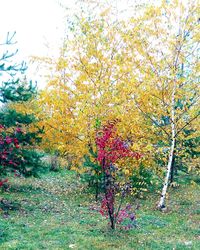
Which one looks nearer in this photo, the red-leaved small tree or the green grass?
the green grass

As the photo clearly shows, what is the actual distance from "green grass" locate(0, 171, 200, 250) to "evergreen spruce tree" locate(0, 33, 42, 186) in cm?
130

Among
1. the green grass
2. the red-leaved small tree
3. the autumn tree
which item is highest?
the autumn tree

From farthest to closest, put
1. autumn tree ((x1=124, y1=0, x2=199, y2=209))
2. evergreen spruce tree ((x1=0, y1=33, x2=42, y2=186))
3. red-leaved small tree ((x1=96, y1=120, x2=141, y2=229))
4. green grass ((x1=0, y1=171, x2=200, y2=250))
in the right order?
autumn tree ((x1=124, y1=0, x2=199, y2=209)) → evergreen spruce tree ((x1=0, y1=33, x2=42, y2=186)) → red-leaved small tree ((x1=96, y1=120, x2=141, y2=229)) → green grass ((x1=0, y1=171, x2=200, y2=250))

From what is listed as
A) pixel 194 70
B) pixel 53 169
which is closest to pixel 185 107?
pixel 194 70

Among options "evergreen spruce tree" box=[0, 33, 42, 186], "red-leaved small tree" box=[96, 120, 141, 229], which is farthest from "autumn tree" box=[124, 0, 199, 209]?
"evergreen spruce tree" box=[0, 33, 42, 186]

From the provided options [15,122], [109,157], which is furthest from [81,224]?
[15,122]

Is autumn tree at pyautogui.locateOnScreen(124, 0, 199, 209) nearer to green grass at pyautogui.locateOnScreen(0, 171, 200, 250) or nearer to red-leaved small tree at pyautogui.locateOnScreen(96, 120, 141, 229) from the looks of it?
green grass at pyautogui.locateOnScreen(0, 171, 200, 250)

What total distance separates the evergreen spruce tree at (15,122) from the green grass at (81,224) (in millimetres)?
1299

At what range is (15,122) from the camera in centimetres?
1277

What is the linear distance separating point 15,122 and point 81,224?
535cm

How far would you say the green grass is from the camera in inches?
296

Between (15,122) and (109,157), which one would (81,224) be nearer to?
(109,157)

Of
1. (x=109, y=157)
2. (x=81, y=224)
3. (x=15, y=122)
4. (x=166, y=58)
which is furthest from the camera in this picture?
(x=15, y=122)

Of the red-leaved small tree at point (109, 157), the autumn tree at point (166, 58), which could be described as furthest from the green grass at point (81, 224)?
the autumn tree at point (166, 58)
